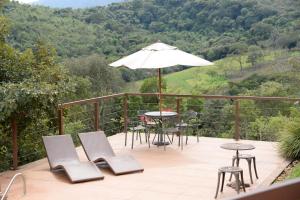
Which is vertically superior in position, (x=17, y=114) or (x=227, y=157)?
(x=17, y=114)

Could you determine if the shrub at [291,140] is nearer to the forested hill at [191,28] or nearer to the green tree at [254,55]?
the forested hill at [191,28]

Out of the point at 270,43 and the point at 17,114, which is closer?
the point at 17,114

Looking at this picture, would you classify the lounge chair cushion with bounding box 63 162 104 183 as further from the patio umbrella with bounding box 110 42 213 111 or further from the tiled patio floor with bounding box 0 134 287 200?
the patio umbrella with bounding box 110 42 213 111

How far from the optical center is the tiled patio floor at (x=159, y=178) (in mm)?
5445

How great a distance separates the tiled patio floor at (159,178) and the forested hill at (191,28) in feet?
40.1

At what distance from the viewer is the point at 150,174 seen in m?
6.42

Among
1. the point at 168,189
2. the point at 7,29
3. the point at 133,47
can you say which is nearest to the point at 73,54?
the point at 133,47

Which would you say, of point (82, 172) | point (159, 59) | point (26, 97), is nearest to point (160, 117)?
point (159, 59)

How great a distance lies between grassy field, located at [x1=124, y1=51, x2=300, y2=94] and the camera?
1989 centimetres

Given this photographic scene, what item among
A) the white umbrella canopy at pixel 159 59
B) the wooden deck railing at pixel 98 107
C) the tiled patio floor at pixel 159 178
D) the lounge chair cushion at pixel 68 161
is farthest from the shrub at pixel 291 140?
the lounge chair cushion at pixel 68 161

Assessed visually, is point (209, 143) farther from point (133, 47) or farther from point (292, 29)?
point (292, 29)

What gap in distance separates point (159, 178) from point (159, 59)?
249 cm

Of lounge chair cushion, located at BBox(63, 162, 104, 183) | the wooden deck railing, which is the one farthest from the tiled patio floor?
the wooden deck railing

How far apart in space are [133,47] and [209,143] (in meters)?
11.7
